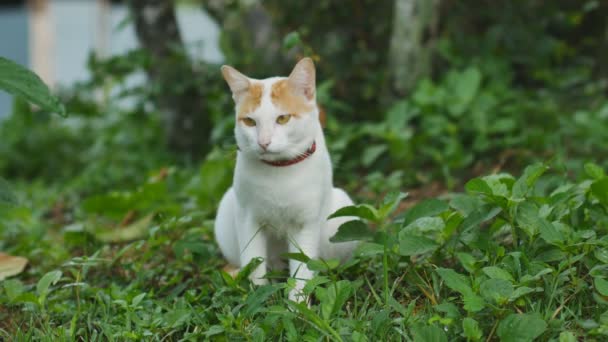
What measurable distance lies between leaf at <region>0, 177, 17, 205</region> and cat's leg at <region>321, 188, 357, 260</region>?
1.00 meters

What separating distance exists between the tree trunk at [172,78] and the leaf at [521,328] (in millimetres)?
3032

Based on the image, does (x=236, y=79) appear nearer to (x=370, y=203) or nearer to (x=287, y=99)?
(x=287, y=99)

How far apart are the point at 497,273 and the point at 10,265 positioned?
1.87m

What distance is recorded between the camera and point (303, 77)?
2.20 m

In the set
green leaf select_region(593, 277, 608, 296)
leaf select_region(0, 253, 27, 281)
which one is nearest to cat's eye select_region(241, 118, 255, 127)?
green leaf select_region(593, 277, 608, 296)

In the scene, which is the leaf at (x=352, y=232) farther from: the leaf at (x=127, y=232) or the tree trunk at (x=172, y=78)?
the tree trunk at (x=172, y=78)

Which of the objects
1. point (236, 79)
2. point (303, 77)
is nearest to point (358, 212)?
point (303, 77)

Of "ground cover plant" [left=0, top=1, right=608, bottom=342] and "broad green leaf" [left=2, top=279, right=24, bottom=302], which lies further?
"broad green leaf" [left=2, top=279, right=24, bottom=302]

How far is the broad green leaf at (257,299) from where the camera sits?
2.04 m

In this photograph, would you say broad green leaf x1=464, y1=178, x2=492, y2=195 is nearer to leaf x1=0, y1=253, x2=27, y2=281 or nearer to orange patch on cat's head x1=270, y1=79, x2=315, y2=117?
orange patch on cat's head x1=270, y1=79, x2=315, y2=117

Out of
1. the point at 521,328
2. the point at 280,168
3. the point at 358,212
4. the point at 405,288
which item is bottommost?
the point at 405,288

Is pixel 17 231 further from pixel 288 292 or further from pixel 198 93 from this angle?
pixel 288 292

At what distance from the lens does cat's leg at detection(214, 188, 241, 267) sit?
8.08 ft

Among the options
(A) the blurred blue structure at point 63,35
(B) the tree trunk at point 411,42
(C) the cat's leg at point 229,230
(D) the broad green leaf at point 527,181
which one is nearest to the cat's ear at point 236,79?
(C) the cat's leg at point 229,230
